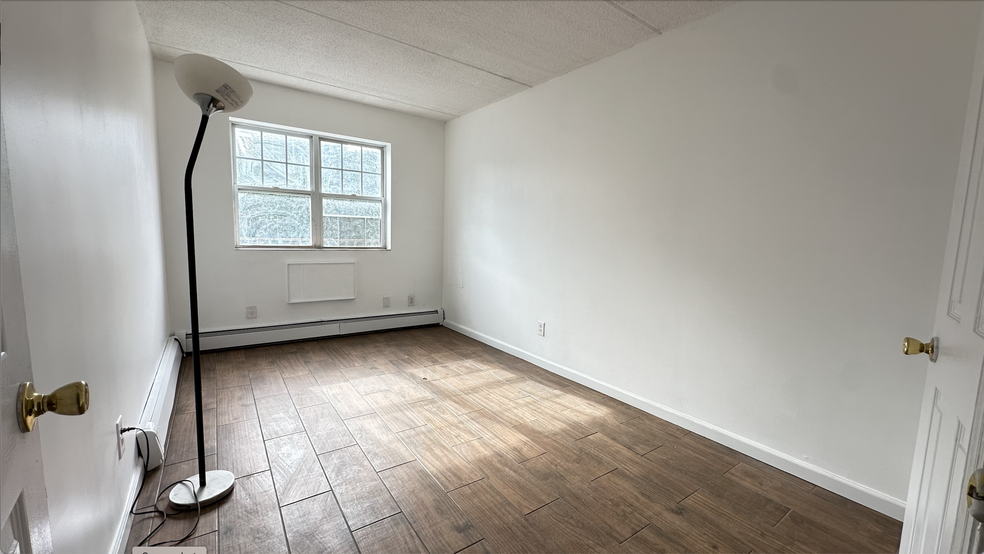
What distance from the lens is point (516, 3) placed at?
229 cm

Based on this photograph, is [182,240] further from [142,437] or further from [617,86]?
[617,86]

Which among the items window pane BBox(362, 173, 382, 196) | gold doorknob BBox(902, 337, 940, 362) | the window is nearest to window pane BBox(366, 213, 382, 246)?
the window

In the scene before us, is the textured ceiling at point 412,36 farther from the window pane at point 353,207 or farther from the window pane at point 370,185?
the window pane at point 353,207

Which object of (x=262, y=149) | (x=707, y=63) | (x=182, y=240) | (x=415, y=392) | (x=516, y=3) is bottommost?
(x=415, y=392)

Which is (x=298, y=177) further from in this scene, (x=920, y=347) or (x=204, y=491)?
(x=920, y=347)

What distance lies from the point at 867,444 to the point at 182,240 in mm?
4847

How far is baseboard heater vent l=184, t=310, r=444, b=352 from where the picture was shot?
373 cm

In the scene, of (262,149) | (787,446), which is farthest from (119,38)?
(787,446)

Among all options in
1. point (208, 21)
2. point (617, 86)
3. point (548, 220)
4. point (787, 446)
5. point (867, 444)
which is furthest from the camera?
point (548, 220)

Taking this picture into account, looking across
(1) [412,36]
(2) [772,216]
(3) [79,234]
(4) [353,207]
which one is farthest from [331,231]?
(2) [772,216]

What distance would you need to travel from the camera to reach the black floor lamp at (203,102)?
141 centimetres

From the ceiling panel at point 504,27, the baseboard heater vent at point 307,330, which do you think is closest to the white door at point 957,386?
the ceiling panel at point 504,27

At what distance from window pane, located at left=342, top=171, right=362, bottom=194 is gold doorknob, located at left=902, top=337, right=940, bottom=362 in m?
4.45

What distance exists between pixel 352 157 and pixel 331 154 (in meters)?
0.22
